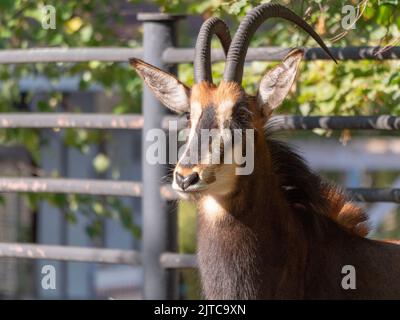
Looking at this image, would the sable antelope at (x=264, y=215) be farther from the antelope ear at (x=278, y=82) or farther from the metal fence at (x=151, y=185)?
the metal fence at (x=151, y=185)

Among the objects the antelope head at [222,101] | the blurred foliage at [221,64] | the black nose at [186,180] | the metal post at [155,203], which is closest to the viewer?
the black nose at [186,180]

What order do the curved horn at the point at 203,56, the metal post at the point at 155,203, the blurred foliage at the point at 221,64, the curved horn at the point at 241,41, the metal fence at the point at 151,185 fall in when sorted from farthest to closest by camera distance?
the metal post at the point at 155,203 < the metal fence at the point at 151,185 < the blurred foliage at the point at 221,64 < the curved horn at the point at 203,56 < the curved horn at the point at 241,41

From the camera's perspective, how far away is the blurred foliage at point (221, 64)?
6.57m

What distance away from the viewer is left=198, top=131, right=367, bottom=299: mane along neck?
525cm

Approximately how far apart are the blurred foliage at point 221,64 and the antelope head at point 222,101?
19.8 inches

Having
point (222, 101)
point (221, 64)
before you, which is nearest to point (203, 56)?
point (222, 101)

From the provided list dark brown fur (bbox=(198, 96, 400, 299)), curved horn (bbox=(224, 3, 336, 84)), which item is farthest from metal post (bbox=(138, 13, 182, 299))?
curved horn (bbox=(224, 3, 336, 84))

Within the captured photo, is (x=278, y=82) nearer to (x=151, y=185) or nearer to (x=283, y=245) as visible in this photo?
(x=283, y=245)

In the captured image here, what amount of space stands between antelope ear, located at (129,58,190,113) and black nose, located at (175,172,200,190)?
2.07 ft

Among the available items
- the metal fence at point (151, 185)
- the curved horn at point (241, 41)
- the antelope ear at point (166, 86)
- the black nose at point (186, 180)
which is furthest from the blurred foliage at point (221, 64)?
the black nose at point (186, 180)

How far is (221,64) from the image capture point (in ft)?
24.8

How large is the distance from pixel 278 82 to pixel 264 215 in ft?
2.11

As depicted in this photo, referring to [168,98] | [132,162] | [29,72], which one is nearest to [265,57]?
[168,98]

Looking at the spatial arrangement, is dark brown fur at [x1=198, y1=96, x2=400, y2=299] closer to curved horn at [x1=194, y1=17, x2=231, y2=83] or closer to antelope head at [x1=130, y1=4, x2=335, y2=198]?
antelope head at [x1=130, y1=4, x2=335, y2=198]
